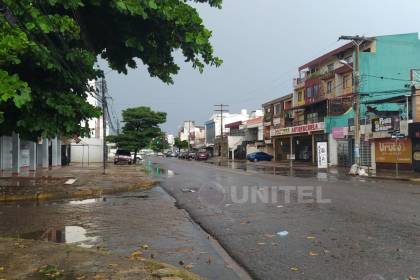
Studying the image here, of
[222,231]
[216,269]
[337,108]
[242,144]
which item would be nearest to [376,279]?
[216,269]

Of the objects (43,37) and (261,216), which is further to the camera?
(261,216)

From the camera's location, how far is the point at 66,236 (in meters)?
8.91

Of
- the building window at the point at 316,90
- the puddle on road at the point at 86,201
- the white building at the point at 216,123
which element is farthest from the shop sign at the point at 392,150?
the white building at the point at 216,123

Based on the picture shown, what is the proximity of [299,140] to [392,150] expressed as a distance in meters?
24.4

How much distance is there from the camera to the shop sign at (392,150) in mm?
33375

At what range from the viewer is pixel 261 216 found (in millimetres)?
11164

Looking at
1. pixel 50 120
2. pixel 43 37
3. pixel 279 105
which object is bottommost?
pixel 50 120

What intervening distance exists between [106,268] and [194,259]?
165 cm

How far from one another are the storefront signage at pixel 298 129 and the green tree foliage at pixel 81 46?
43.6 m

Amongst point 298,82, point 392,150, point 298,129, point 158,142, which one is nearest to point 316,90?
point 298,129

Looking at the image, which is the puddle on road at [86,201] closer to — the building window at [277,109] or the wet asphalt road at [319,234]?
the wet asphalt road at [319,234]

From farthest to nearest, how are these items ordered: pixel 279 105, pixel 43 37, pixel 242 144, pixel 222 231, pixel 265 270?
pixel 242 144
pixel 279 105
pixel 222 231
pixel 43 37
pixel 265 270

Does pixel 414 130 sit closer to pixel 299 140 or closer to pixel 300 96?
pixel 299 140

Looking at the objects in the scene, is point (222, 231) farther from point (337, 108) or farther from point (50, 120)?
point (337, 108)
